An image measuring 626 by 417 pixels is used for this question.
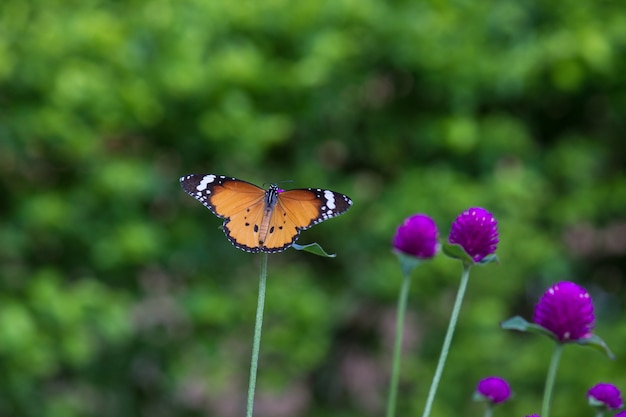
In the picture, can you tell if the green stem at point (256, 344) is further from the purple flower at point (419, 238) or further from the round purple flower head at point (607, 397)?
the round purple flower head at point (607, 397)

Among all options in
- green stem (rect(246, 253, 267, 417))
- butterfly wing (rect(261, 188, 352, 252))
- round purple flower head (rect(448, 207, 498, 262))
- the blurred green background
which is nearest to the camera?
green stem (rect(246, 253, 267, 417))

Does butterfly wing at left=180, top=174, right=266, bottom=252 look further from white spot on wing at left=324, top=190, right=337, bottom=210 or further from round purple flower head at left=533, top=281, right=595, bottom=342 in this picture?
round purple flower head at left=533, top=281, right=595, bottom=342

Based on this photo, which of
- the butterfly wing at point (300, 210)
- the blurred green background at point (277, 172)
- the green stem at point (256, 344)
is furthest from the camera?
the blurred green background at point (277, 172)

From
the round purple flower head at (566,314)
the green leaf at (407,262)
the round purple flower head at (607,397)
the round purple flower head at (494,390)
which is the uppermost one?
the green leaf at (407,262)

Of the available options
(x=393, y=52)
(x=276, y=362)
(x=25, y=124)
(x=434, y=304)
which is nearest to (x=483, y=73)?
(x=393, y=52)

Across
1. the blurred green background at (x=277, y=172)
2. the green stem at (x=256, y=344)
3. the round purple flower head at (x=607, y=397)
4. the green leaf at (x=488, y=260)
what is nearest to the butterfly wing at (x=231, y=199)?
the green stem at (x=256, y=344)

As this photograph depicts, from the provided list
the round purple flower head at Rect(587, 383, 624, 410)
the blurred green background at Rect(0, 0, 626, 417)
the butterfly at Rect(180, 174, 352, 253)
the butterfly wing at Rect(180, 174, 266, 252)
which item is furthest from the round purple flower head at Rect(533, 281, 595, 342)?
the blurred green background at Rect(0, 0, 626, 417)
